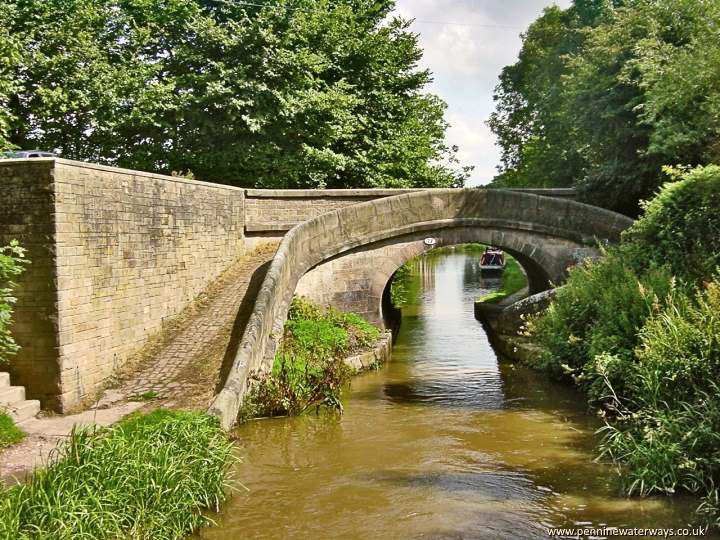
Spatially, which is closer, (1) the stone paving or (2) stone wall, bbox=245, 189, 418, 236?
(1) the stone paving

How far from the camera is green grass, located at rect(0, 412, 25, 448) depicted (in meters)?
7.37

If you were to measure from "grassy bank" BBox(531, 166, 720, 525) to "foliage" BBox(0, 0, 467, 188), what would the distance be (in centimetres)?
910

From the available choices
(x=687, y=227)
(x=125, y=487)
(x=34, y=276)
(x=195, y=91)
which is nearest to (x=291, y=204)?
(x=195, y=91)

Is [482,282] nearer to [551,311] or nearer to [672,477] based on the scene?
[551,311]

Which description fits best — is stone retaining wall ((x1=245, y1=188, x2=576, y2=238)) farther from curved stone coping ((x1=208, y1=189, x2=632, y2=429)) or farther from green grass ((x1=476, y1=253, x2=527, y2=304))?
green grass ((x1=476, y1=253, x2=527, y2=304))

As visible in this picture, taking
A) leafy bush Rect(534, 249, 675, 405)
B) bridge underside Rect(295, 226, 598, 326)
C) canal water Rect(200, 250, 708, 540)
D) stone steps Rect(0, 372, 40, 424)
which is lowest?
canal water Rect(200, 250, 708, 540)

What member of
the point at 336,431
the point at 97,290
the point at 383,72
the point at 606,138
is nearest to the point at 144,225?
the point at 97,290

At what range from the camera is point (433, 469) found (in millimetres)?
7879

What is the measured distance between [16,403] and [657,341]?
8021mm

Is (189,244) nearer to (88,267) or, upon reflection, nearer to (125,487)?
(88,267)

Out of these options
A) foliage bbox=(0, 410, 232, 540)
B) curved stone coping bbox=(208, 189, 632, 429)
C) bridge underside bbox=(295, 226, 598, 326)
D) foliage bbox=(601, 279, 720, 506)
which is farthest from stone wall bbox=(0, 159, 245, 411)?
foliage bbox=(601, 279, 720, 506)

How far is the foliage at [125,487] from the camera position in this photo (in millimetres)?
5121

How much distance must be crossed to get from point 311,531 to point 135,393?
13.8 ft

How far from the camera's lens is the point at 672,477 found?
266 inches
